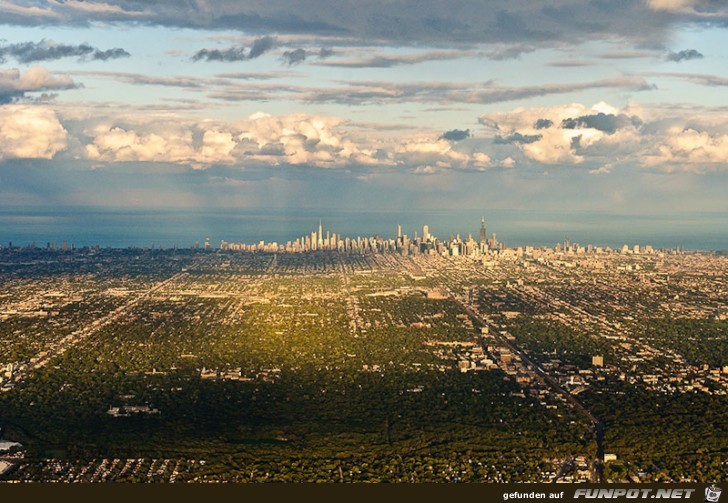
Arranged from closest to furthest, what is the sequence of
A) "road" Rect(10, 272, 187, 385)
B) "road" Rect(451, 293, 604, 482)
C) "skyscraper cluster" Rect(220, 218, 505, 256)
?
"road" Rect(451, 293, 604, 482)
"road" Rect(10, 272, 187, 385)
"skyscraper cluster" Rect(220, 218, 505, 256)

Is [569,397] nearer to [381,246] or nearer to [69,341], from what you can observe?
[69,341]

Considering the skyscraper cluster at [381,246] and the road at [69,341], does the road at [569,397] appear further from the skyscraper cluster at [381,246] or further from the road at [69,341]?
the skyscraper cluster at [381,246]

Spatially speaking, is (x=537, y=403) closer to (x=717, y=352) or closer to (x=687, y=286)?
(x=717, y=352)

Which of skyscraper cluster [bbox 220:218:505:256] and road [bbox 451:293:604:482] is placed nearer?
road [bbox 451:293:604:482]

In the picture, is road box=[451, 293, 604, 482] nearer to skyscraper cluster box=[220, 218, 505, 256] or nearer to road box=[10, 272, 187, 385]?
road box=[10, 272, 187, 385]

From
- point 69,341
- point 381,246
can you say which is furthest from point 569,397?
point 381,246

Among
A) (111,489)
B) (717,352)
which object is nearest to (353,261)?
(717,352)

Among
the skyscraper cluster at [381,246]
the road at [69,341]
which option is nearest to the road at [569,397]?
the road at [69,341]

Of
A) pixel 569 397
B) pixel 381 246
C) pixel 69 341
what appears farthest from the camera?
pixel 381 246

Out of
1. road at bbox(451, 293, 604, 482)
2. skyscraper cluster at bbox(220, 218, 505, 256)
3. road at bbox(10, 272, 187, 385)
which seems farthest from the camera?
skyscraper cluster at bbox(220, 218, 505, 256)

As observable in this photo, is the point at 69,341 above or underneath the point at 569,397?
above

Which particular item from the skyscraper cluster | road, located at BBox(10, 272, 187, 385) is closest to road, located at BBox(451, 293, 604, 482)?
road, located at BBox(10, 272, 187, 385)

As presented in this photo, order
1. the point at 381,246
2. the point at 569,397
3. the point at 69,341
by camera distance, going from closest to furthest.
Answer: the point at 569,397 → the point at 69,341 → the point at 381,246
